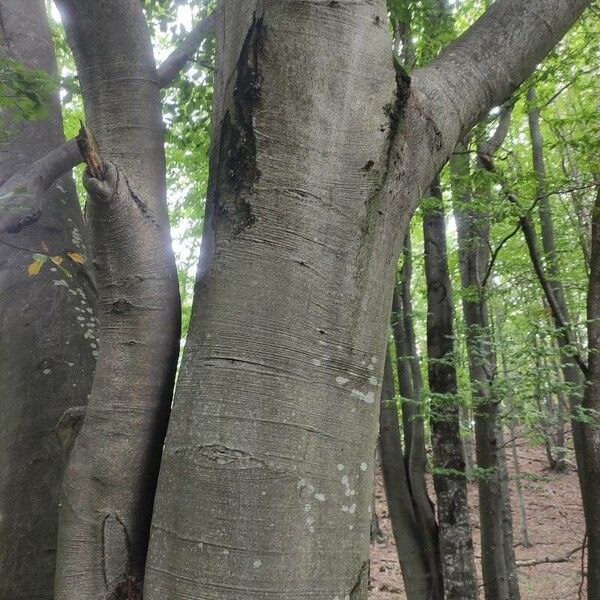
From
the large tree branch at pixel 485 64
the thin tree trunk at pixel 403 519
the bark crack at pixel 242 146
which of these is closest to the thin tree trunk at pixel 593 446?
the thin tree trunk at pixel 403 519

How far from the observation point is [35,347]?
8.82ft

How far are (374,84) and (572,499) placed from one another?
17355 mm

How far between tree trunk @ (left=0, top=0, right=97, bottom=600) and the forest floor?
20.6ft

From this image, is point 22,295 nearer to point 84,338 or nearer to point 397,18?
point 84,338

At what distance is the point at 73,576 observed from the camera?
1.43 metres

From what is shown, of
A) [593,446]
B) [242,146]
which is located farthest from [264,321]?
[593,446]

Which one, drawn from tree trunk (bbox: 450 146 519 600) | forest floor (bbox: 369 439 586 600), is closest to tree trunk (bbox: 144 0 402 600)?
tree trunk (bbox: 450 146 519 600)

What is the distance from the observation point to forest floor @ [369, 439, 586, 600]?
9701mm

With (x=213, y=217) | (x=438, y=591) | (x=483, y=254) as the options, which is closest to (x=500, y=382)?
(x=438, y=591)

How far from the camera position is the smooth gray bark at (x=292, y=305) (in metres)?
1.25

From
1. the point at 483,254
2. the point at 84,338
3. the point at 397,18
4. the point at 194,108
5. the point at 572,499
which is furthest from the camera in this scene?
the point at 572,499

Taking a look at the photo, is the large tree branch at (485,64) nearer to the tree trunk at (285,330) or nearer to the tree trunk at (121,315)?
the tree trunk at (285,330)

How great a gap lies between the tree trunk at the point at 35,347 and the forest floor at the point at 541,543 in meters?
6.28

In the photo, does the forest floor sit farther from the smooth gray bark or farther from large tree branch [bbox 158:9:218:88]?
the smooth gray bark
